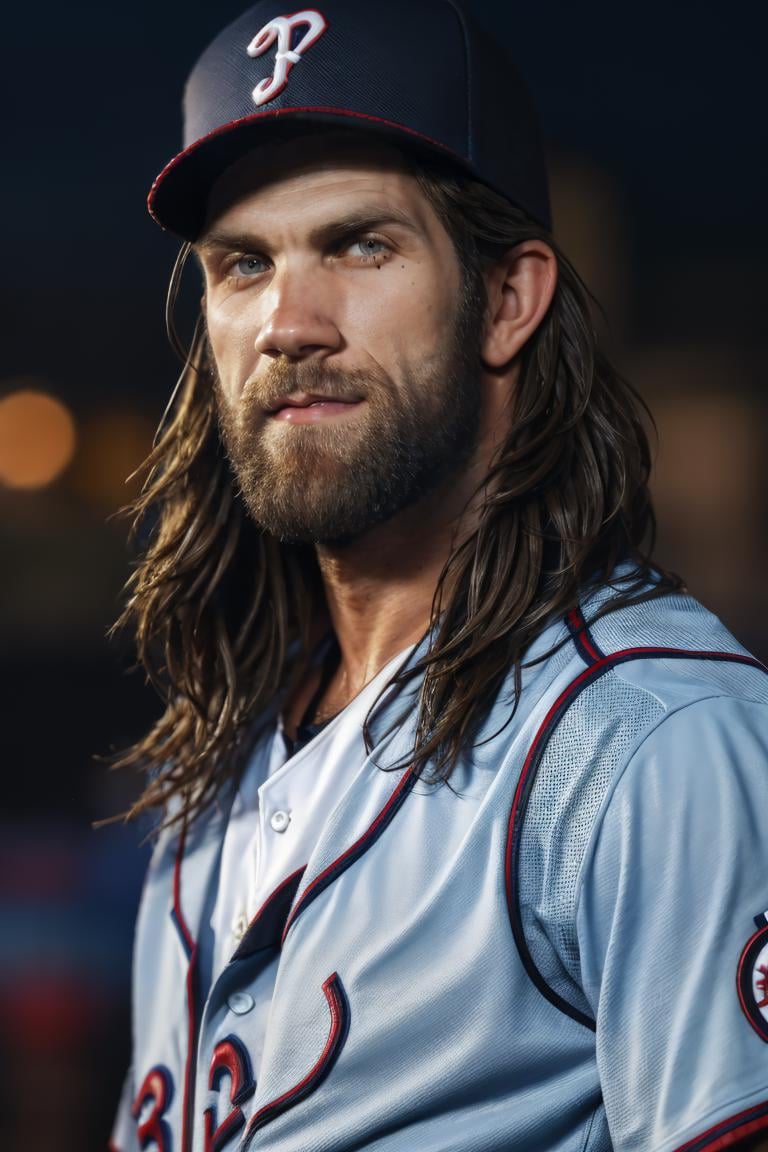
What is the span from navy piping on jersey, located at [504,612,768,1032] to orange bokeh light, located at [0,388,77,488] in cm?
173

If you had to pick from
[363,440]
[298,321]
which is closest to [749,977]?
[363,440]

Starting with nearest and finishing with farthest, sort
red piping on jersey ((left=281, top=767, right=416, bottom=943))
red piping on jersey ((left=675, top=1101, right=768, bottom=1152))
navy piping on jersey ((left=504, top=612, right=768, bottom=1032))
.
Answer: red piping on jersey ((left=675, top=1101, right=768, bottom=1152))
navy piping on jersey ((left=504, top=612, right=768, bottom=1032))
red piping on jersey ((left=281, top=767, right=416, bottom=943))

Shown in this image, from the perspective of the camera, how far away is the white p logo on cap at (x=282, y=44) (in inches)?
47.1

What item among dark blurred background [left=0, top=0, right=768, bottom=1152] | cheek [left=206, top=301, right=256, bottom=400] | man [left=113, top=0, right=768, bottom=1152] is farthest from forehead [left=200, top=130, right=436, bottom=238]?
dark blurred background [left=0, top=0, right=768, bottom=1152]

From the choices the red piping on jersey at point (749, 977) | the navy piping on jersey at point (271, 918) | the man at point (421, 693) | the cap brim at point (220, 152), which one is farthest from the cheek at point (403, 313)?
the red piping on jersey at point (749, 977)

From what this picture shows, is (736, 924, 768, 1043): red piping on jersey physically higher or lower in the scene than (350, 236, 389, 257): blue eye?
lower

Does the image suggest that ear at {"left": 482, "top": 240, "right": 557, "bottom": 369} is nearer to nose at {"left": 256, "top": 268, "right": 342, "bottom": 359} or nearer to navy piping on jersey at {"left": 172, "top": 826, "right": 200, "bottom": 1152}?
nose at {"left": 256, "top": 268, "right": 342, "bottom": 359}

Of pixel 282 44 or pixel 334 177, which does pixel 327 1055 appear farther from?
pixel 282 44

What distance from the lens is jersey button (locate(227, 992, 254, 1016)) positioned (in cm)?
117

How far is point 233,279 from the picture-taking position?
1286 mm

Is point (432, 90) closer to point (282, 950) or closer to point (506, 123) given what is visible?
point (506, 123)

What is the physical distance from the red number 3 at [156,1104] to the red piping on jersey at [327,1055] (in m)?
0.31

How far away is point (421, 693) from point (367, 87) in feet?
2.11

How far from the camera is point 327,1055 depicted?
1.01 meters
